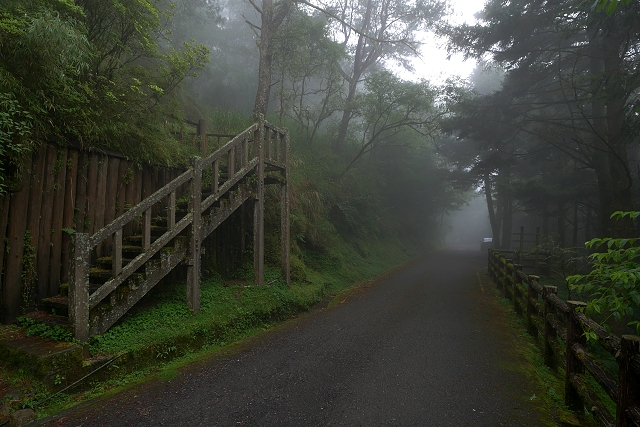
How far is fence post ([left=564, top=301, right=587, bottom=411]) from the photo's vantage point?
4.32 metres

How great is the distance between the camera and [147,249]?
575 cm

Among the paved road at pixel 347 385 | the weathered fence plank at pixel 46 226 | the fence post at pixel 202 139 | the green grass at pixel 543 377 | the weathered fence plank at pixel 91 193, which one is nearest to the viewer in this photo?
the paved road at pixel 347 385

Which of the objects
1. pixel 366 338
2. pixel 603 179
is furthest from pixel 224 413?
pixel 603 179

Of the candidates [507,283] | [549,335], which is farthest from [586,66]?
[549,335]

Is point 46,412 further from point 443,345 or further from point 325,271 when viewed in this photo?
point 325,271

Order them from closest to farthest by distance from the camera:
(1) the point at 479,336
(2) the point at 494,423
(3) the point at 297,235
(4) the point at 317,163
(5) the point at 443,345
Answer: (2) the point at 494,423, (5) the point at 443,345, (1) the point at 479,336, (3) the point at 297,235, (4) the point at 317,163

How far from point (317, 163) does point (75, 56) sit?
13609mm

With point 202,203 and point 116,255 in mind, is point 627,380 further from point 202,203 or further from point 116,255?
point 202,203

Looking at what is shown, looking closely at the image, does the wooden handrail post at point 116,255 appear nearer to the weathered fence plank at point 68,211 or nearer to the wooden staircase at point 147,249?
the wooden staircase at point 147,249

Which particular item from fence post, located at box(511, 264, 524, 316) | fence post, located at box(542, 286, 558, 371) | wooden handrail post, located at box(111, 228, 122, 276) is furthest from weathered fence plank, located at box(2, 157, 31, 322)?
fence post, located at box(511, 264, 524, 316)

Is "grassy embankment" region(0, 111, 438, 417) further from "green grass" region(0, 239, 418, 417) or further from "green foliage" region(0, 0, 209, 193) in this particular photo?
"green foliage" region(0, 0, 209, 193)

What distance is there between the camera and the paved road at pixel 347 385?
3916 mm

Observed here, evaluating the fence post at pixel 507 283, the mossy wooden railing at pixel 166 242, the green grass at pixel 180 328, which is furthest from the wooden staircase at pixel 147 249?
the fence post at pixel 507 283

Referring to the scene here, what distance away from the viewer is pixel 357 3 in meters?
23.8
